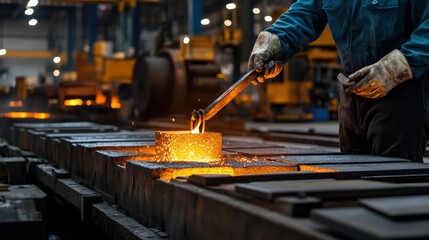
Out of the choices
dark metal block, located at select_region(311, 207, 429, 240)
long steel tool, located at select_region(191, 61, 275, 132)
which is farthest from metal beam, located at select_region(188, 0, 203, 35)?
dark metal block, located at select_region(311, 207, 429, 240)

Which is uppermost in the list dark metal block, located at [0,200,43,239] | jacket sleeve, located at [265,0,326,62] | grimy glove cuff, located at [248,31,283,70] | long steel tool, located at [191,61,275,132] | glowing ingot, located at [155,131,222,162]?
jacket sleeve, located at [265,0,326,62]

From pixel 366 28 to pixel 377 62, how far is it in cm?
28

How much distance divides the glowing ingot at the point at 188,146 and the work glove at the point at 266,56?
46 cm

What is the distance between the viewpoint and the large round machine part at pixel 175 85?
9500 millimetres

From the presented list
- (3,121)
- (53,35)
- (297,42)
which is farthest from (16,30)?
(297,42)

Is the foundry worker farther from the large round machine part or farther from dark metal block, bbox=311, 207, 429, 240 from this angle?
the large round machine part

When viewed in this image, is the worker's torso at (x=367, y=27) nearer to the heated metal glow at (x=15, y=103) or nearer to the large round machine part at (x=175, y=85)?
the large round machine part at (x=175, y=85)

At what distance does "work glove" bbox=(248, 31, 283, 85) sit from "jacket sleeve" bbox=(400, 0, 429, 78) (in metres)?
0.57

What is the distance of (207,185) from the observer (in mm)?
1590

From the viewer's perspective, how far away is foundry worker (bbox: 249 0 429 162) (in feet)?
7.50

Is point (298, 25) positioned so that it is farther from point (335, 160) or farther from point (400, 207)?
point (400, 207)

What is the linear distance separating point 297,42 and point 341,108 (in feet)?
1.22

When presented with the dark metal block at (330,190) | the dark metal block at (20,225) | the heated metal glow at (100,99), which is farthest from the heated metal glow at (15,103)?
the dark metal block at (330,190)

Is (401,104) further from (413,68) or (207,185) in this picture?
(207,185)
